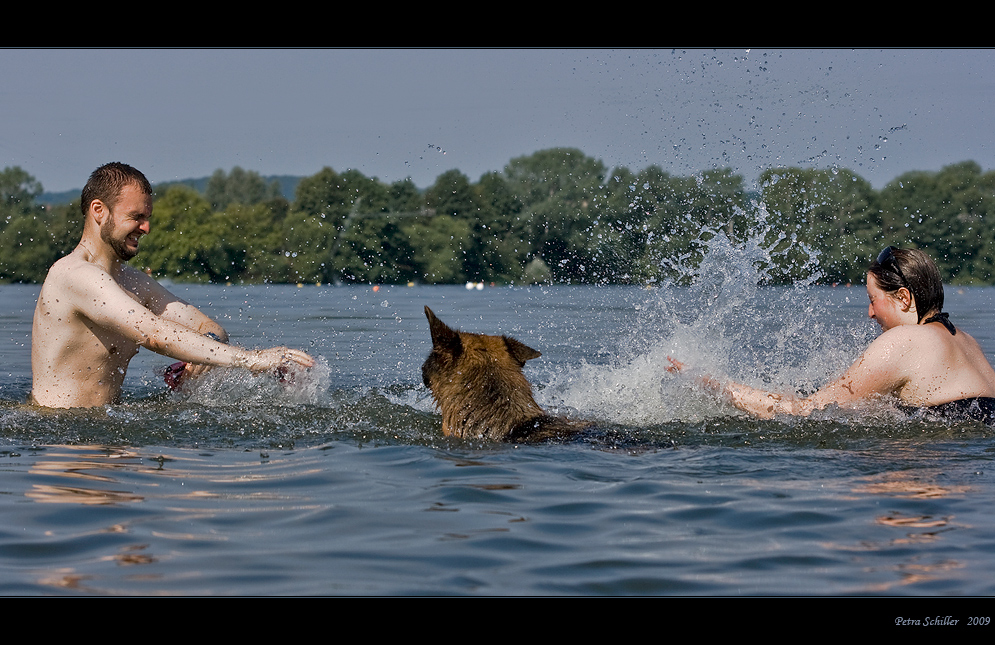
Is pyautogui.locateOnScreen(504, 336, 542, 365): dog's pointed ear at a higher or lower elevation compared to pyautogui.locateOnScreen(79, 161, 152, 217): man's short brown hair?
lower

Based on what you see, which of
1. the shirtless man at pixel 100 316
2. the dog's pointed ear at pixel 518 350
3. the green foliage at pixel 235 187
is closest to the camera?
the dog's pointed ear at pixel 518 350

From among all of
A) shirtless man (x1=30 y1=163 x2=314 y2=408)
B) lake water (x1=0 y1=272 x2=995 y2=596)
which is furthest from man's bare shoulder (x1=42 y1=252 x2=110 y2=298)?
lake water (x1=0 y1=272 x2=995 y2=596)

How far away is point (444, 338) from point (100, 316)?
276cm

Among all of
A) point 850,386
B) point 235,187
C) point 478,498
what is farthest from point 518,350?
point 235,187

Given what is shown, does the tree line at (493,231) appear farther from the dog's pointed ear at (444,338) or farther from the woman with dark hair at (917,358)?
the dog's pointed ear at (444,338)

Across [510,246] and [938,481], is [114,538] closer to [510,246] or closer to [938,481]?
[938,481]

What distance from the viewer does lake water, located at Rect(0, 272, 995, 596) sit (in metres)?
4.07

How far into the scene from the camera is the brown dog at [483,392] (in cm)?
658

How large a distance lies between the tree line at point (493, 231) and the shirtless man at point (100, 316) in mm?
28791

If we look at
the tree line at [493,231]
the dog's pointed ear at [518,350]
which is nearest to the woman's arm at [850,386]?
the dog's pointed ear at [518,350]

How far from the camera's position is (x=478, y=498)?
5375mm

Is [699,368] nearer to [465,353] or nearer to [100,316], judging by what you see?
[465,353]

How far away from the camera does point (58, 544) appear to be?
178 inches

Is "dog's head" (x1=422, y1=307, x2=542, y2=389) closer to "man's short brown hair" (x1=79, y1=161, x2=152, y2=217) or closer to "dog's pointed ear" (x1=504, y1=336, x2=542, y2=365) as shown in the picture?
"dog's pointed ear" (x1=504, y1=336, x2=542, y2=365)
